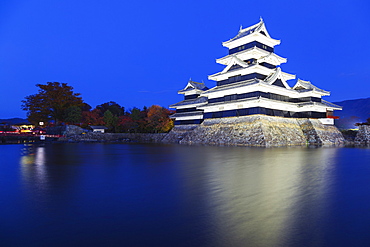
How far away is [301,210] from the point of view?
4461mm

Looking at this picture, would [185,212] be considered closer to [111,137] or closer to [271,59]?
[271,59]

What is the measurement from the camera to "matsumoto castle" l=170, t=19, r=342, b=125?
3169 centimetres

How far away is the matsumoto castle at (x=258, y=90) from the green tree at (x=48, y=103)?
103 feet

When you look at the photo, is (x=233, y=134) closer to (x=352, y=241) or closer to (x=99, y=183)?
(x=99, y=183)

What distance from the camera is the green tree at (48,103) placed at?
48031 mm

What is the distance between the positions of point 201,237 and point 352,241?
210cm

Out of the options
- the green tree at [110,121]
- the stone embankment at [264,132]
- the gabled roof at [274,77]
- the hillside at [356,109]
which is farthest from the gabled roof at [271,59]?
the hillside at [356,109]

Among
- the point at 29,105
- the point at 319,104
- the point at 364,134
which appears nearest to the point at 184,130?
the point at 319,104

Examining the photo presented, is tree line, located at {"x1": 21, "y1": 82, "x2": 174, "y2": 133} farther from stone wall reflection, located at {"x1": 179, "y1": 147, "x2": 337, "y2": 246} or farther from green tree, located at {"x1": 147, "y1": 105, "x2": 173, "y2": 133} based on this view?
stone wall reflection, located at {"x1": 179, "y1": 147, "x2": 337, "y2": 246}

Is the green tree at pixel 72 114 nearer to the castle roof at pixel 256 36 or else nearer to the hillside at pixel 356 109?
the castle roof at pixel 256 36

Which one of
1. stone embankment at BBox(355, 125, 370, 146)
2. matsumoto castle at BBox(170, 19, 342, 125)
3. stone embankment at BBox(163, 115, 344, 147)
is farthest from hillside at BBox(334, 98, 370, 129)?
stone embankment at BBox(163, 115, 344, 147)

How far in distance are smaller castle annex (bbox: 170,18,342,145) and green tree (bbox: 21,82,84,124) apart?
105 feet

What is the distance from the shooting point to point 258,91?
3077 centimetres

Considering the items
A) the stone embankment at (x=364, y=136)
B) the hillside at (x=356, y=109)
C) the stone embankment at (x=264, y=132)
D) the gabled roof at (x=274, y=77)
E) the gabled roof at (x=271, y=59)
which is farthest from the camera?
the hillside at (x=356, y=109)
